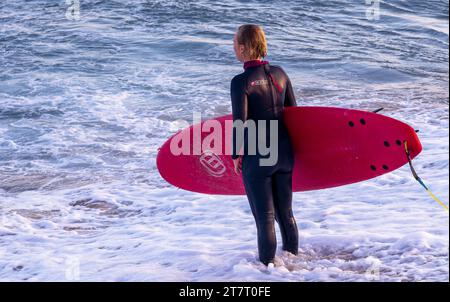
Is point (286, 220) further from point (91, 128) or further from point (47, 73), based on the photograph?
point (47, 73)

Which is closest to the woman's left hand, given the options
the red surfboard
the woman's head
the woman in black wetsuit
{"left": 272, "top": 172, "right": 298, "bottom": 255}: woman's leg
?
the woman in black wetsuit

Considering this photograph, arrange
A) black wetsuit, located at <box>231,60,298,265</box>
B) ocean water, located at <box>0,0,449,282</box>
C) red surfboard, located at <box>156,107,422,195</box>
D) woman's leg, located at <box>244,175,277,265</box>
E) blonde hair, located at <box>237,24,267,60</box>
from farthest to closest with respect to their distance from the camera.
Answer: ocean water, located at <box>0,0,449,282</box>, red surfboard, located at <box>156,107,422,195</box>, woman's leg, located at <box>244,175,277,265</box>, black wetsuit, located at <box>231,60,298,265</box>, blonde hair, located at <box>237,24,267,60</box>

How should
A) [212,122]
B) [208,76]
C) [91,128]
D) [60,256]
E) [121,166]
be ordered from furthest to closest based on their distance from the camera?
[208,76]
[91,128]
[121,166]
[60,256]
[212,122]

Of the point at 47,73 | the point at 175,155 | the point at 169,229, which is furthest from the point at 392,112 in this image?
the point at 47,73

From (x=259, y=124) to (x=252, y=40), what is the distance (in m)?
0.50

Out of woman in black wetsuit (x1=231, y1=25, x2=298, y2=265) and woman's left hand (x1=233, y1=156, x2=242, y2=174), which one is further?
woman's left hand (x1=233, y1=156, x2=242, y2=174)

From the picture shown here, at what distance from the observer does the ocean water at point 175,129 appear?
4.96 metres

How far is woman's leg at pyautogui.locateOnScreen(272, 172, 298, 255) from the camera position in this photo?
169 inches

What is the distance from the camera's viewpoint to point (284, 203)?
4.32 meters

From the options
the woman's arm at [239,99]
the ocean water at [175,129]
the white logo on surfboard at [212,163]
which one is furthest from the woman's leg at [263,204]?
the white logo on surfboard at [212,163]

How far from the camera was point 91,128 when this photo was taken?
9789 mm

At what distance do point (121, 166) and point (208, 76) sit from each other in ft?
16.3

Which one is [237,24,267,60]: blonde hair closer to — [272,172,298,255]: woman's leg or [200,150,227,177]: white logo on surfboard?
[272,172,298,255]: woman's leg
